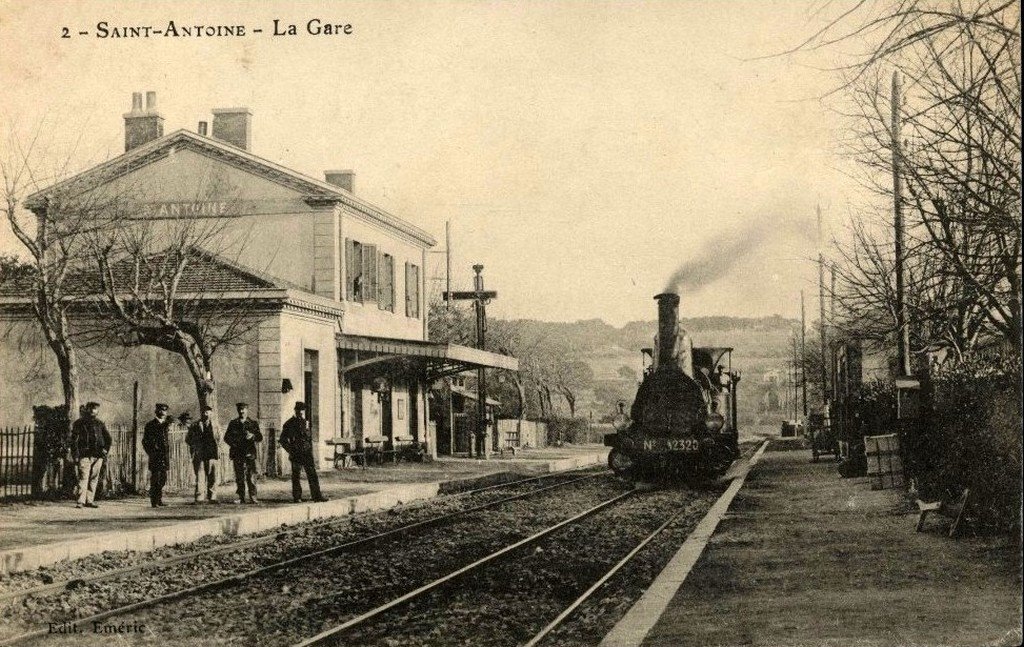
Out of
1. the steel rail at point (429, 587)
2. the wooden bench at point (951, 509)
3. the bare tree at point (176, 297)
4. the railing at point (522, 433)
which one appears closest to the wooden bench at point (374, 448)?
the bare tree at point (176, 297)

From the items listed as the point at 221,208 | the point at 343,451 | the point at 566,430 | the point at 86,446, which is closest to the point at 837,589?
the point at 86,446

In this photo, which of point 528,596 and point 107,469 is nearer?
point 528,596

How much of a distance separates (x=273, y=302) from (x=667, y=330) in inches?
345

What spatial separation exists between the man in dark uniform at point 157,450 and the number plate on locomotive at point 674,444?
28.5ft

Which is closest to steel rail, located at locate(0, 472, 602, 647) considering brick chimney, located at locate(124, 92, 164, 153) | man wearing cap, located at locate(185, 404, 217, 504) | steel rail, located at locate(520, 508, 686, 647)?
steel rail, located at locate(520, 508, 686, 647)

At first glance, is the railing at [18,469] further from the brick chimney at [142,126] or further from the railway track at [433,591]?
the brick chimney at [142,126]

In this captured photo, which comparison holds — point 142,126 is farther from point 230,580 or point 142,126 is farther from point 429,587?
point 429,587

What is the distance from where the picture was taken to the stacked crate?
1809 cm

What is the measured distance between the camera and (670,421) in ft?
67.7

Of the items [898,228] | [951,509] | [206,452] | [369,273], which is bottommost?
[951,509]

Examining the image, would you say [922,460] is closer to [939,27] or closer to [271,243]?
[939,27]

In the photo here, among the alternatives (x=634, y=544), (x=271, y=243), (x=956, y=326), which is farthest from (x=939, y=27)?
(x=271, y=243)

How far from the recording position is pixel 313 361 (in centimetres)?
2669

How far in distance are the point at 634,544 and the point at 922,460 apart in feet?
13.0
